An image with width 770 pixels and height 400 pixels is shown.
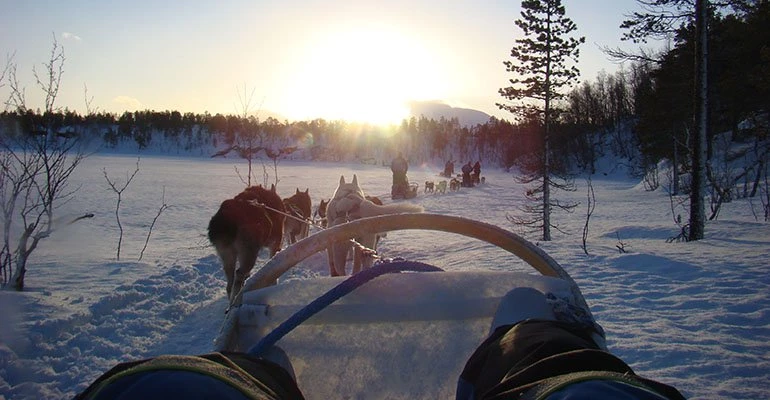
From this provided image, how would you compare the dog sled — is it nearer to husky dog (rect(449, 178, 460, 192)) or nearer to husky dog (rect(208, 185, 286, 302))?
husky dog (rect(208, 185, 286, 302))

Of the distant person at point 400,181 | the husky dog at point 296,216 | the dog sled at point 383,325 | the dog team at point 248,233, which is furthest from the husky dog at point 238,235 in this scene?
the distant person at point 400,181

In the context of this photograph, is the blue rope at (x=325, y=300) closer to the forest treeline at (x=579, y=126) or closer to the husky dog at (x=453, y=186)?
the forest treeline at (x=579, y=126)

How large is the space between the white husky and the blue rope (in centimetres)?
408

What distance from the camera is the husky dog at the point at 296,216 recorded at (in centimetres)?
934

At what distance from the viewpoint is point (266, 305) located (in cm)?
152

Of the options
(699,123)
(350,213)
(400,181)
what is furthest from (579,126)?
(350,213)

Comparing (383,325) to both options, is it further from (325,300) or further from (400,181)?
(400,181)

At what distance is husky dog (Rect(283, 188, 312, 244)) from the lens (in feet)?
30.7

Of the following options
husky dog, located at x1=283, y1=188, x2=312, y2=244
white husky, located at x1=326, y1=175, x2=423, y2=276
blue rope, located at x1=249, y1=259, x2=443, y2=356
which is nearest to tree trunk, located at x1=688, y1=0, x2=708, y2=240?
white husky, located at x1=326, y1=175, x2=423, y2=276

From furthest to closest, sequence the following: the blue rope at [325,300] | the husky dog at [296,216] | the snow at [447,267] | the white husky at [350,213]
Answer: the husky dog at [296,216] → the white husky at [350,213] → the snow at [447,267] → the blue rope at [325,300]

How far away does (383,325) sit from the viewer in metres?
1.60

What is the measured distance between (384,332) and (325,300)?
0.30 metres

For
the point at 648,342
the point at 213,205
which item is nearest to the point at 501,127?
the point at 213,205

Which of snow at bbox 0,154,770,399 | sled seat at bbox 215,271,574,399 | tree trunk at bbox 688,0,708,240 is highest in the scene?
tree trunk at bbox 688,0,708,240
